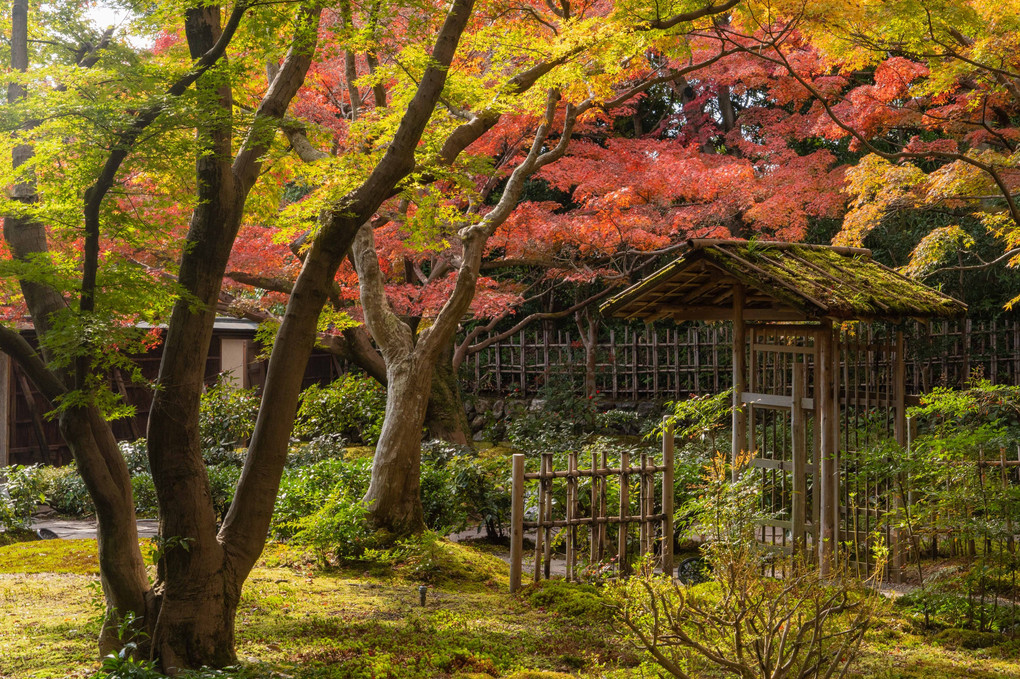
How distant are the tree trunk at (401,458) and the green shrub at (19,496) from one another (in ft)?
15.6

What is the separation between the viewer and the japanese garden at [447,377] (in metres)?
4.97

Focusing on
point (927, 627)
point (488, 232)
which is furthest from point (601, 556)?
point (488, 232)

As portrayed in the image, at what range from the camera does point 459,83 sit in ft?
25.6

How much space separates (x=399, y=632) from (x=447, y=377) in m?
8.04

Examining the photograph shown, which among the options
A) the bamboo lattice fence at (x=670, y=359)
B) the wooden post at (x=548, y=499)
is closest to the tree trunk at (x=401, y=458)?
the wooden post at (x=548, y=499)

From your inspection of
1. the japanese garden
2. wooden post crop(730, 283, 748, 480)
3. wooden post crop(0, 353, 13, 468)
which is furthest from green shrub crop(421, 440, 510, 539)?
wooden post crop(0, 353, 13, 468)

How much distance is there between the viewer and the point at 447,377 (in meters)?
13.9

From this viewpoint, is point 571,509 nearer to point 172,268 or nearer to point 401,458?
point 401,458

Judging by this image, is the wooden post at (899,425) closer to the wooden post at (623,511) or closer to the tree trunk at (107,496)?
the wooden post at (623,511)

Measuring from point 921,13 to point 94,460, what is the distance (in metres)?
8.46

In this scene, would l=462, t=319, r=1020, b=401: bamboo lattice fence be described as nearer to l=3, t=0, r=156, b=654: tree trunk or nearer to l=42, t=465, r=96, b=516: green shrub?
l=42, t=465, r=96, b=516: green shrub

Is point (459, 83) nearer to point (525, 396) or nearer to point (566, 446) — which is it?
point (566, 446)

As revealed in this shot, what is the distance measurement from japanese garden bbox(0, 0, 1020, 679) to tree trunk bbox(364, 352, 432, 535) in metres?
0.03

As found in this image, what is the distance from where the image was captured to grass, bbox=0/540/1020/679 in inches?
205
